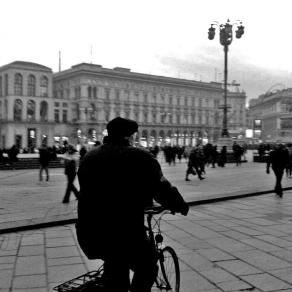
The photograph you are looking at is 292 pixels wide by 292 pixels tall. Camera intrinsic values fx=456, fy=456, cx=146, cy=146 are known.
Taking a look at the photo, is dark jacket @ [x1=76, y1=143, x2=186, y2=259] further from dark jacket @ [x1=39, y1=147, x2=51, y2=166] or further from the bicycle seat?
dark jacket @ [x1=39, y1=147, x2=51, y2=166]

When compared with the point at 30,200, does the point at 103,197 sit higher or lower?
higher

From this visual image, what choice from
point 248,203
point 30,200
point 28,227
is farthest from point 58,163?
point 28,227

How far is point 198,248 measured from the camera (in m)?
5.62

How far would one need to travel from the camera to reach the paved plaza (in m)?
4.34

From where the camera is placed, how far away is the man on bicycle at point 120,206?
8.93ft

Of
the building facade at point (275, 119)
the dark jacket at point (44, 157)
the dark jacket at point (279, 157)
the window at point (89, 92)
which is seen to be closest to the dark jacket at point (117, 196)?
the dark jacket at point (279, 157)

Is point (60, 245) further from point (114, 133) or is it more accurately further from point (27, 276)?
point (114, 133)

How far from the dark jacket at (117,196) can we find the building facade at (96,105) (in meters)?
57.5

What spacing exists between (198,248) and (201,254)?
31cm

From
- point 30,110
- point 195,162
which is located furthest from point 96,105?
point 195,162

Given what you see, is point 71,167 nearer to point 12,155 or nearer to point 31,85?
point 12,155

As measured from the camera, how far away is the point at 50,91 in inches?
2963

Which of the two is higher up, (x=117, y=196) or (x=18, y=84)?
A: (x=18, y=84)

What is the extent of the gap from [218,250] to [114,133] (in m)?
3.14
